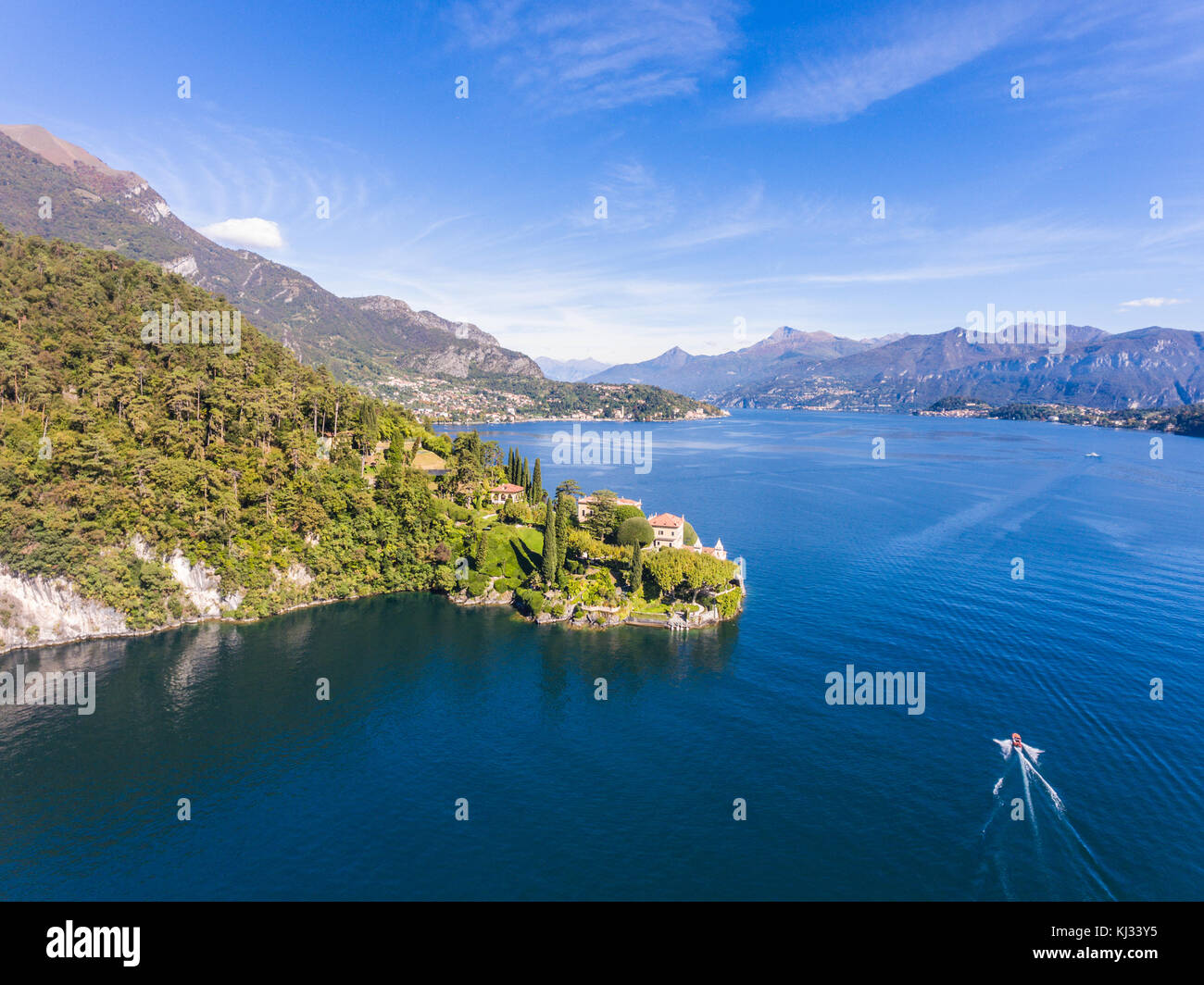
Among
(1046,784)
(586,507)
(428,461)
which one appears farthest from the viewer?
(428,461)

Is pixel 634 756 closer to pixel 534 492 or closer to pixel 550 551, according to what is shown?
pixel 550 551

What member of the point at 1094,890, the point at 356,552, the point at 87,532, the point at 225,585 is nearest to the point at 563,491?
the point at 356,552

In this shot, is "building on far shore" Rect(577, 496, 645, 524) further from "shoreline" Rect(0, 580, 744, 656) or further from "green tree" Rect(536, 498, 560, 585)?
"shoreline" Rect(0, 580, 744, 656)

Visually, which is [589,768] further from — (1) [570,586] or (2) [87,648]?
(2) [87,648]

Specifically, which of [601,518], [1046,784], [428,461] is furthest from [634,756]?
[428,461]

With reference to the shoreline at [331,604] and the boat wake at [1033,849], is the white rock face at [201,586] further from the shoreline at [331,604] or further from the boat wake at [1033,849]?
the boat wake at [1033,849]

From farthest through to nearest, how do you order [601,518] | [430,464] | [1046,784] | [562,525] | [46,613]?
[430,464]
[601,518]
[562,525]
[46,613]
[1046,784]

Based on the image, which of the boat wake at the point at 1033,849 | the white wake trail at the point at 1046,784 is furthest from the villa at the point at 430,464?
the white wake trail at the point at 1046,784
